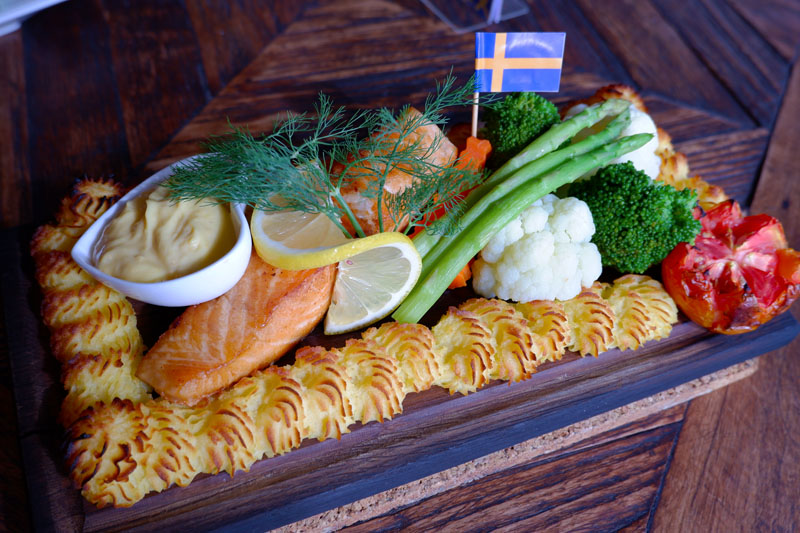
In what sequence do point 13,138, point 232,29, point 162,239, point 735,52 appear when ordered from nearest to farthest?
1. point 162,239
2. point 13,138
3. point 232,29
4. point 735,52

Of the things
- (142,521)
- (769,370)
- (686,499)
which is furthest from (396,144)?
(769,370)

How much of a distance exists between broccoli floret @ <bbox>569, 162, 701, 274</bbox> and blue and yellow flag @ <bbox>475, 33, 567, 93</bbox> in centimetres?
42

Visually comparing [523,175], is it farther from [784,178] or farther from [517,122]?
[784,178]

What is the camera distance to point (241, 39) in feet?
10.0

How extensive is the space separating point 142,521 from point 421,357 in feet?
2.95

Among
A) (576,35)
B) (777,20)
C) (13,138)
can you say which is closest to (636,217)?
(576,35)

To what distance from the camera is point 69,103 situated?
2805 mm

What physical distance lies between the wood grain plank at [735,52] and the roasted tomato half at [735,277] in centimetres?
120

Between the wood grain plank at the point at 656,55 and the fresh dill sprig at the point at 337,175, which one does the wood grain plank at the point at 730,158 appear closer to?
the wood grain plank at the point at 656,55

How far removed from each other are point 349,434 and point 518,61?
140cm

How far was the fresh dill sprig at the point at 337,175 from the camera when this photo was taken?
5.76 feet

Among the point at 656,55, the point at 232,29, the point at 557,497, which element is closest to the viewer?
the point at 557,497

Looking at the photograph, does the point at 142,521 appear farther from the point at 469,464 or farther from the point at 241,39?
the point at 241,39

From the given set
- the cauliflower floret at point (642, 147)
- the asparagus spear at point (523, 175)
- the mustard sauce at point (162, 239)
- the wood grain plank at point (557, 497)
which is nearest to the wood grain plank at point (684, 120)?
the cauliflower floret at point (642, 147)
